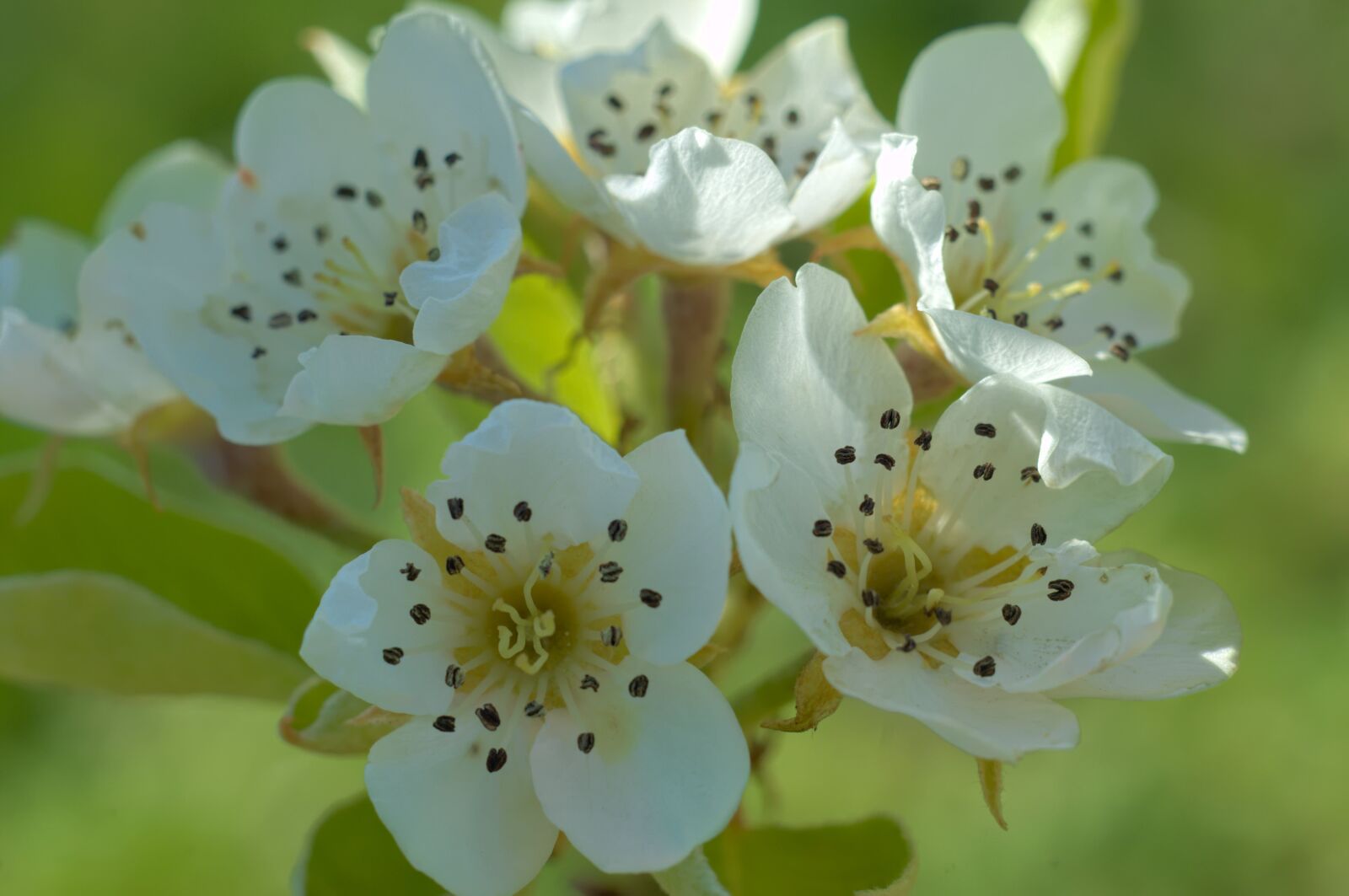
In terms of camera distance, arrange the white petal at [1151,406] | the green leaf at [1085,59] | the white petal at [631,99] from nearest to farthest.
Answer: the white petal at [1151,406] → the white petal at [631,99] → the green leaf at [1085,59]

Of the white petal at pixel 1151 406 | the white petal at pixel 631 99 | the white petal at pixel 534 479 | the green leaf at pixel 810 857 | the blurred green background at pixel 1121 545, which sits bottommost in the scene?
the blurred green background at pixel 1121 545

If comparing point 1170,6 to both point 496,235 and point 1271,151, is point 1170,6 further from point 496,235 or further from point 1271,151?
point 496,235

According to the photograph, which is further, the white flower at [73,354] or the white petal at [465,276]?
the white flower at [73,354]

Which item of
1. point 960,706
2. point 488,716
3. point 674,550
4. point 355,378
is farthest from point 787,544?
point 355,378

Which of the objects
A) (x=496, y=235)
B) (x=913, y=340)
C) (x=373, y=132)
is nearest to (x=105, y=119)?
(x=373, y=132)

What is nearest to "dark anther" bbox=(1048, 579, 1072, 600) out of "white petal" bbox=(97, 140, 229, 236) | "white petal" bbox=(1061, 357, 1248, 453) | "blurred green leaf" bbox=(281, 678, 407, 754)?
"white petal" bbox=(1061, 357, 1248, 453)

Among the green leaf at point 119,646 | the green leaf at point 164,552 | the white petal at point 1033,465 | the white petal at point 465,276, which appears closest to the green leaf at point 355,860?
the green leaf at point 119,646

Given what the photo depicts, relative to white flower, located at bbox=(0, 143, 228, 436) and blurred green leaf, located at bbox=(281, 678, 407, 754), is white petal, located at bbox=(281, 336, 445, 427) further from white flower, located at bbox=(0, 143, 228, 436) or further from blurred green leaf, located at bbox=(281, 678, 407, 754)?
white flower, located at bbox=(0, 143, 228, 436)

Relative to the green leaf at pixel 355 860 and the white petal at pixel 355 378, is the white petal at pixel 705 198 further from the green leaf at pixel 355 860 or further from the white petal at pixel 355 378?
the green leaf at pixel 355 860
